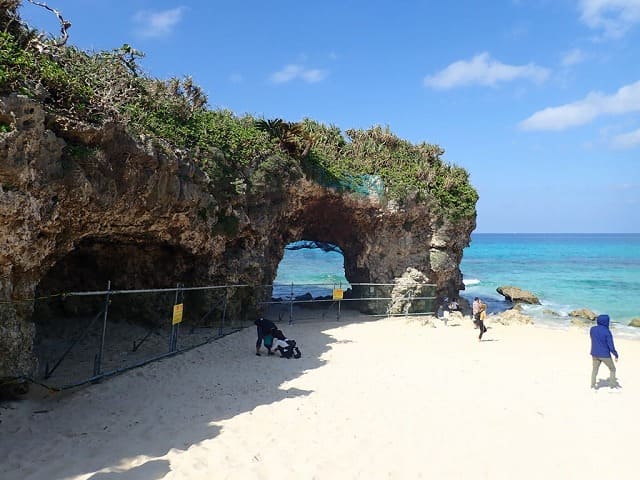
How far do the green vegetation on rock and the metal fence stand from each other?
3.60 metres

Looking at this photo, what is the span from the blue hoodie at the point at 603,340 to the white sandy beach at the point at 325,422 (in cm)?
86

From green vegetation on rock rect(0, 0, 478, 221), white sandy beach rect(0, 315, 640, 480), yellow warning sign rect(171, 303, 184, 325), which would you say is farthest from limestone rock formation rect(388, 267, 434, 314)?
yellow warning sign rect(171, 303, 184, 325)

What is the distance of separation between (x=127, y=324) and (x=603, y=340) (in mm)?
12393

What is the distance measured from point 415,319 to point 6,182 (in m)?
15.1

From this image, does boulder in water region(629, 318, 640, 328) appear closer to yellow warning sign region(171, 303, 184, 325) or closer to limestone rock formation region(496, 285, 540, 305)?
limestone rock formation region(496, 285, 540, 305)

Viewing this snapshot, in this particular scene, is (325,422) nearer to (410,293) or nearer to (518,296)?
(410,293)

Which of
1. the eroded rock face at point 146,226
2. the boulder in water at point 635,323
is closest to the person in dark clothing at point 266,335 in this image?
the eroded rock face at point 146,226

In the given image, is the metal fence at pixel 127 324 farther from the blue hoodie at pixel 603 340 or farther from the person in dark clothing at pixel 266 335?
the blue hoodie at pixel 603 340

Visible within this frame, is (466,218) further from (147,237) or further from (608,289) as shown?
(608,289)

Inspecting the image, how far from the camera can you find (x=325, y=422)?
665 cm

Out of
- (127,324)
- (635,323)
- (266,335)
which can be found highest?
Answer: (266,335)

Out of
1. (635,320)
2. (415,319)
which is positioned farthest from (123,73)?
(635,320)

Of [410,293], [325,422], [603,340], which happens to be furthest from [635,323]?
[325,422]

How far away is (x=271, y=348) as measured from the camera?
10.7 m
